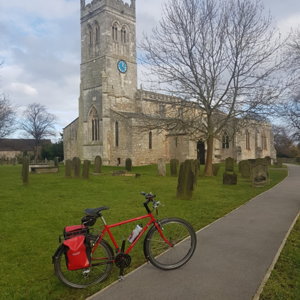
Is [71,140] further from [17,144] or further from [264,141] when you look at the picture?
[17,144]

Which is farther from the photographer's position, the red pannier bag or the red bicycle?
the red bicycle

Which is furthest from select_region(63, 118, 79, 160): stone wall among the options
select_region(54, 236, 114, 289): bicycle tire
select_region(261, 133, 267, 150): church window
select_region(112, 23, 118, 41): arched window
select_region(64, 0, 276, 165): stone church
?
select_region(54, 236, 114, 289): bicycle tire

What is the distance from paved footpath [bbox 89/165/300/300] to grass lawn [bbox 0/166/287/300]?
1.47 ft

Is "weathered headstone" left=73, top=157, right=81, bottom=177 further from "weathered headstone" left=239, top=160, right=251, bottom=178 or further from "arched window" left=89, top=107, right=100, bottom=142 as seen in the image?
"arched window" left=89, top=107, right=100, bottom=142

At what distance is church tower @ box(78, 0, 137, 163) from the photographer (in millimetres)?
33156

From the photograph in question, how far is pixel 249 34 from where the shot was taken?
1738cm

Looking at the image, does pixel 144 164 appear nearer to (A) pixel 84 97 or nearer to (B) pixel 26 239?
(A) pixel 84 97

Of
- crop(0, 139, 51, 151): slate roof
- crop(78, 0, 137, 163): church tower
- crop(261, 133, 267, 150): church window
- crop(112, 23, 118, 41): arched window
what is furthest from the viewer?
crop(0, 139, 51, 151): slate roof

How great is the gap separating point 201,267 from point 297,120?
2027cm

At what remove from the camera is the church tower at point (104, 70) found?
33.2 m

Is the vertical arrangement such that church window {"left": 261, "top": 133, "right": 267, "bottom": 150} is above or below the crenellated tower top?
below

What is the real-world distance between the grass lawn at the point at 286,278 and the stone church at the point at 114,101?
87.4 ft

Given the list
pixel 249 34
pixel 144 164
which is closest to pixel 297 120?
pixel 249 34

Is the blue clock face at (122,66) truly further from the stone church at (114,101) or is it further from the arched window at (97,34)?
the arched window at (97,34)
